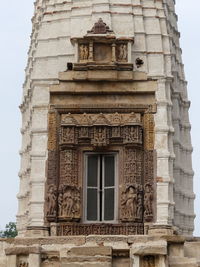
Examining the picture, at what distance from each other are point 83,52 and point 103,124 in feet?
8.35

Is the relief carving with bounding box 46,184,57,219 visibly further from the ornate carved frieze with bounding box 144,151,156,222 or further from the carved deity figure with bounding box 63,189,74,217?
the ornate carved frieze with bounding box 144,151,156,222

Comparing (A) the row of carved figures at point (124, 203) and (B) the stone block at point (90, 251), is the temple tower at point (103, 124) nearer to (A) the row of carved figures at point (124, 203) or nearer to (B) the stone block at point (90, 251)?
(A) the row of carved figures at point (124, 203)

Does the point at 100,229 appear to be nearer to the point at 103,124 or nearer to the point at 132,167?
the point at 132,167

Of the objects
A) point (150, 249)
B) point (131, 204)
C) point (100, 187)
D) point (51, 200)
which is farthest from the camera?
point (100, 187)

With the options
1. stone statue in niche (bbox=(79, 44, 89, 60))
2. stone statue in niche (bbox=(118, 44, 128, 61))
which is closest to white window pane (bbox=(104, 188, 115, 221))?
stone statue in niche (bbox=(118, 44, 128, 61))

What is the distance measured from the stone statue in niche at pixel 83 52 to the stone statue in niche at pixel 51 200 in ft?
13.3

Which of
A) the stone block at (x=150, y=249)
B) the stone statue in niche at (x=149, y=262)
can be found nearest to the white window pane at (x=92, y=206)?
the stone block at (x=150, y=249)

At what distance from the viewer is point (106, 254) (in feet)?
45.4

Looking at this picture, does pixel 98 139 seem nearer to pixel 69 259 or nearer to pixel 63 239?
pixel 63 239

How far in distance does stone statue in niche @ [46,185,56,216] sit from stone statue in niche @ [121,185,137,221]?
195 centimetres

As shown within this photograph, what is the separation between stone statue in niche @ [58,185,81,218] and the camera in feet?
59.2

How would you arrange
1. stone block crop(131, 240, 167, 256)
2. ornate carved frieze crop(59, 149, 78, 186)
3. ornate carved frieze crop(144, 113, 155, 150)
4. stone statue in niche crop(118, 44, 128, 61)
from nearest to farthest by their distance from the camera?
1. stone block crop(131, 240, 167, 256)
2. ornate carved frieze crop(59, 149, 78, 186)
3. ornate carved frieze crop(144, 113, 155, 150)
4. stone statue in niche crop(118, 44, 128, 61)

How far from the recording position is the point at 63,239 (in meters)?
15.5

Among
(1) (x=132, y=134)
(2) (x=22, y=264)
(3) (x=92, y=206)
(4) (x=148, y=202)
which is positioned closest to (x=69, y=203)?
(3) (x=92, y=206)
